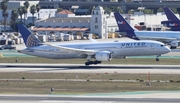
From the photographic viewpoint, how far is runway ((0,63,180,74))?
242ft

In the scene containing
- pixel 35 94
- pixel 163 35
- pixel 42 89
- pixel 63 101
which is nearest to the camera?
pixel 63 101

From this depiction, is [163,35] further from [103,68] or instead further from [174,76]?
[174,76]

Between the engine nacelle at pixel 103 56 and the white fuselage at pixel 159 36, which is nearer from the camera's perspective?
the engine nacelle at pixel 103 56

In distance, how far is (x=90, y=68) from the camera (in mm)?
77625

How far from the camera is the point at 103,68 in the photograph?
77375 mm

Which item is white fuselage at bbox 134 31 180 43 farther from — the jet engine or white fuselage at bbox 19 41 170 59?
white fuselage at bbox 19 41 170 59

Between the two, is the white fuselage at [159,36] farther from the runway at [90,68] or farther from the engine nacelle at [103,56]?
the engine nacelle at [103,56]

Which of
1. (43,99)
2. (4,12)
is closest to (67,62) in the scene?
(43,99)

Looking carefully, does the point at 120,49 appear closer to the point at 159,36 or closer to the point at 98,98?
the point at 98,98

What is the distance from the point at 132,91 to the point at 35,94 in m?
8.34

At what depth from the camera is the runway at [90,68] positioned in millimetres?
73688

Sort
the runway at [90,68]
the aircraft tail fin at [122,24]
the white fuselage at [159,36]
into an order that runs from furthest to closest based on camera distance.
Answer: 1. the aircraft tail fin at [122,24]
2. the white fuselage at [159,36]
3. the runway at [90,68]

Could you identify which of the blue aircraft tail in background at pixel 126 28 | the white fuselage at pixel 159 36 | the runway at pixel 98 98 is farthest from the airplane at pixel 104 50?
the blue aircraft tail in background at pixel 126 28

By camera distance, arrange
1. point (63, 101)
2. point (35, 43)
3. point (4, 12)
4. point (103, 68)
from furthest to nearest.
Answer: point (4, 12) < point (35, 43) < point (103, 68) < point (63, 101)
